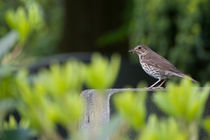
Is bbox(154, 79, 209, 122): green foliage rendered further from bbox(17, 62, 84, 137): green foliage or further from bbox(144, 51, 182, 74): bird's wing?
bbox(144, 51, 182, 74): bird's wing

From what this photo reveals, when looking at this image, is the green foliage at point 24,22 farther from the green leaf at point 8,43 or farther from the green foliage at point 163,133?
the green foliage at point 163,133

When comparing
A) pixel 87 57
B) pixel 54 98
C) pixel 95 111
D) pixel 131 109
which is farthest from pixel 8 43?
pixel 87 57

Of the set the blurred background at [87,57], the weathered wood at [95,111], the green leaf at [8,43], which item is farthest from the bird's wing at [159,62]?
the green leaf at [8,43]

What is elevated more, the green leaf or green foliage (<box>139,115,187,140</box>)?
the green leaf

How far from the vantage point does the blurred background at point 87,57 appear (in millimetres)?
1470

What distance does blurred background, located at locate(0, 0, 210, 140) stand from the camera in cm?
147

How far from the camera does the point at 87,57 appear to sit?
9078mm

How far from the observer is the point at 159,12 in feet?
25.6

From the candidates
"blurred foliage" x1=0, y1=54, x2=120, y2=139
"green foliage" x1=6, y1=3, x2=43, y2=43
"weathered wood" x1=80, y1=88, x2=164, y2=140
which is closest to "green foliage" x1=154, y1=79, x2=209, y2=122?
"blurred foliage" x1=0, y1=54, x2=120, y2=139

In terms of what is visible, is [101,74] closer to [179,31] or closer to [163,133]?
[163,133]

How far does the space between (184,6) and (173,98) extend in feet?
20.5

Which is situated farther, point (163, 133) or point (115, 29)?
point (115, 29)

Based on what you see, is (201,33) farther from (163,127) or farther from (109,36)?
(163,127)

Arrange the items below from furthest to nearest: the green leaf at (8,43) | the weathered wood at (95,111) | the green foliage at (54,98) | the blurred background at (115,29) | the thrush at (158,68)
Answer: the thrush at (158,68) → the weathered wood at (95,111) → the blurred background at (115,29) → the green leaf at (8,43) → the green foliage at (54,98)
